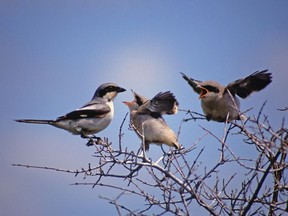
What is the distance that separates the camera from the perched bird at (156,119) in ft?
21.2

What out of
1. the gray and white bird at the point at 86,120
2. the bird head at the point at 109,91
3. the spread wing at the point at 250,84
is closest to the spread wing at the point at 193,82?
the spread wing at the point at 250,84

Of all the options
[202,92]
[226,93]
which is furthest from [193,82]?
[226,93]

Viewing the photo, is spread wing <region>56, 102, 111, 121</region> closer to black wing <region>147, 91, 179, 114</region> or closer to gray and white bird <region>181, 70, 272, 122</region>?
black wing <region>147, 91, 179, 114</region>

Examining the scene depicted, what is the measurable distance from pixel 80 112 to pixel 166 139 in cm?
132

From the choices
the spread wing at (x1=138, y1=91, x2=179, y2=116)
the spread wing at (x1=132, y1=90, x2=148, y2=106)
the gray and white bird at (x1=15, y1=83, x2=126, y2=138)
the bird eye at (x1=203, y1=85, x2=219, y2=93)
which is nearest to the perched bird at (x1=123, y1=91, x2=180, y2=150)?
the spread wing at (x1=138, y1=91, x2=179, y2=116)

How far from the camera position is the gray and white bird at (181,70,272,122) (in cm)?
675

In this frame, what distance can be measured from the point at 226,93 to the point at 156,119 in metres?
1.12

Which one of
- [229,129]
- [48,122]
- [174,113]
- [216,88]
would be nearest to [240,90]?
[216,88]

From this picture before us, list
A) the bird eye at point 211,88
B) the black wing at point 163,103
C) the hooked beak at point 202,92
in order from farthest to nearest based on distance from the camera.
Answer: the hooked beak at point 202,92 → the bird eye at point 211,88 → the black wing at point 163,103

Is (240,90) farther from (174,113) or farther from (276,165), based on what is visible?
(276,165)

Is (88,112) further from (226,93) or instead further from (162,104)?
(226,93)

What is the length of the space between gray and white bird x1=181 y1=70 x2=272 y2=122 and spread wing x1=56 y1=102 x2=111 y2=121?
1.46 meters

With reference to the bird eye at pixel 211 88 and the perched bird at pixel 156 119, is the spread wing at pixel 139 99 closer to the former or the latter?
the perched bird at pixel 156 119

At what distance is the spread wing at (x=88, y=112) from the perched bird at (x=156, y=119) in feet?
1.37
